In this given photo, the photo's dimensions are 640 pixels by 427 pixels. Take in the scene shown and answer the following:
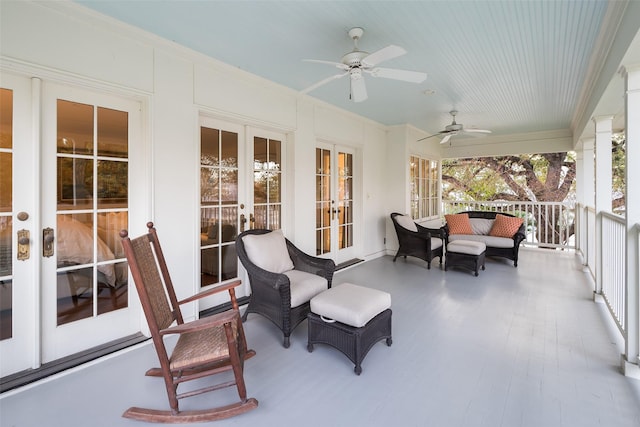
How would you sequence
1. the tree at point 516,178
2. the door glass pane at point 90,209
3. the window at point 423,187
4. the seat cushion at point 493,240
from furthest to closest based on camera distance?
1. the tree at point 516,178
2. the window at point 423,187
3. the seat cushion at point 493,240
4. the door glass pane at point 90,209

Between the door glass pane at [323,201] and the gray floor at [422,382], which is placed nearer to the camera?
the gray floor at [422,382]

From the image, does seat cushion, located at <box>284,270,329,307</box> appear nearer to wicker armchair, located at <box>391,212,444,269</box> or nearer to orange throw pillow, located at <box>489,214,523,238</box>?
wicker armchair, located at <box>391,212,444,269</box>

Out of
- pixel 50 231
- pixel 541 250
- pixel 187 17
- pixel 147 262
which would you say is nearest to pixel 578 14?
pixel 187 17

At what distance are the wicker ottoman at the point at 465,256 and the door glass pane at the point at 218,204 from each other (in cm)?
333

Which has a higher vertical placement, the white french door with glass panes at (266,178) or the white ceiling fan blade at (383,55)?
the white ceiling fan blade at (383,55)

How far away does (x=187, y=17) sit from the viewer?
2363 mm

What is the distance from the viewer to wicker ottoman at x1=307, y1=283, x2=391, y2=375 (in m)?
2.18

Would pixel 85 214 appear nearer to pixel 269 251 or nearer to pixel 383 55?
pixel 269 251

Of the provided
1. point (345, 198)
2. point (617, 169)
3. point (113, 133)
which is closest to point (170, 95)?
point (113, 133)

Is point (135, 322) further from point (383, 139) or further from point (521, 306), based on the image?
point (383, 139)

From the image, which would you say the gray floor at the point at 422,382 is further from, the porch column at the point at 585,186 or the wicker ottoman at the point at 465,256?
the porch column at the point at 585,186

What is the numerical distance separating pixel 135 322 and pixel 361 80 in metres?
2.89

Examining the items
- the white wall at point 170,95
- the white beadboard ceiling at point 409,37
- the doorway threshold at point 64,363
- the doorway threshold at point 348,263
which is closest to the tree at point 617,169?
the white beadboard ceiling at point 409,37

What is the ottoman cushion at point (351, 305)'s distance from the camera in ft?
7.25
